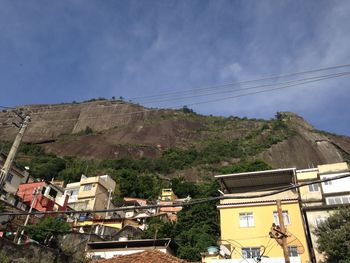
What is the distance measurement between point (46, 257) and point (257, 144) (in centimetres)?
8534

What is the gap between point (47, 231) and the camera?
3073cm

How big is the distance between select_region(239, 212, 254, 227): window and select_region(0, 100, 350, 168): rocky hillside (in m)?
62.7

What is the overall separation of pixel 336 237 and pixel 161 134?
89.8 meters

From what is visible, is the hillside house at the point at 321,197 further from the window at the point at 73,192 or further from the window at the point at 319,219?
the window at the point at 73,192

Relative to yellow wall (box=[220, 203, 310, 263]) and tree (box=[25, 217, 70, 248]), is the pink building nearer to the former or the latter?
tree (box=[25, 217, 70, 248])

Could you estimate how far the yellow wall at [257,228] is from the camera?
24977mm

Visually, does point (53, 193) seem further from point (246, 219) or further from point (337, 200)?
point (337, 200)

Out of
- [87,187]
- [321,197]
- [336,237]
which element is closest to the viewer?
[336,237]

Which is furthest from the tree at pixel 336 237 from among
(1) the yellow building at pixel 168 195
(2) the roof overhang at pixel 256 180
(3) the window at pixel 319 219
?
(1) the yellow building at pixel 168 195

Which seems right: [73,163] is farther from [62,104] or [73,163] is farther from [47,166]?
[62,104]

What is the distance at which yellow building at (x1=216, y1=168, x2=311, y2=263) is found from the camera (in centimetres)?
2441

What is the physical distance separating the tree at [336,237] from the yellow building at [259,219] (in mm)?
1371

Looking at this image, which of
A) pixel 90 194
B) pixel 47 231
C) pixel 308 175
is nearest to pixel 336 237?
pixel 308 175

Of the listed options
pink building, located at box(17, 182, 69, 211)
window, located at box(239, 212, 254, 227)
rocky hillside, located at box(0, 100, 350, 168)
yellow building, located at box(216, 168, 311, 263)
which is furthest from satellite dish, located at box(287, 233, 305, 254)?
rocky hillside, located at box(0, 100, 350, 168)
